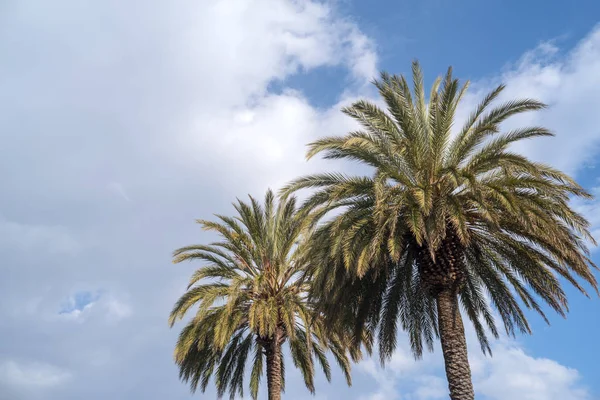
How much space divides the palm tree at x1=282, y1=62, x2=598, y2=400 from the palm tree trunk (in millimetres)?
29

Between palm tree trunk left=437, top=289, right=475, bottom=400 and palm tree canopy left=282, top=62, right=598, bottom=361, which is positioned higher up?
palm tree canopy left=282, top=62, right=598, bottom=361

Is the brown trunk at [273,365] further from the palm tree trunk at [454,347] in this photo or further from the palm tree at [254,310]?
the palm tree trunk at [454,347]

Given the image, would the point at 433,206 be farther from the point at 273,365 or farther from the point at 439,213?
the point at 273,365

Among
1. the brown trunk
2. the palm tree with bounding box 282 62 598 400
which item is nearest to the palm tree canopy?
the palm tree with bounding box 282 62 598 400

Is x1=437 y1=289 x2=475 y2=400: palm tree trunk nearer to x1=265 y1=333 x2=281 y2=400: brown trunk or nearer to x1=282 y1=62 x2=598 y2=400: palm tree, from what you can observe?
x1=282 y1=62 x2=598 y2=400: palm tree

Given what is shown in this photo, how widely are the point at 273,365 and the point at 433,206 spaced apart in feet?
38.6

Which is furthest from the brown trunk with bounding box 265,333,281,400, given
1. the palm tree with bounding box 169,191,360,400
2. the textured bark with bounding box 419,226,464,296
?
the textured bark with bounding box 419,226,464,296

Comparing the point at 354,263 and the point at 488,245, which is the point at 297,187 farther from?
the point at 488,245

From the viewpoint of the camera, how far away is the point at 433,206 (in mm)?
17141

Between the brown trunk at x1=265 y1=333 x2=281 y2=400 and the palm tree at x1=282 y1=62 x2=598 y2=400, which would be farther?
the brown trunk at x1=265 y1=333 x2=281 y2=400

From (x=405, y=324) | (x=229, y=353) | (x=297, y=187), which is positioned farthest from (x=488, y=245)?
(x=229, y=353)

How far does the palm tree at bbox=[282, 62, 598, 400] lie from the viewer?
16.5 metres

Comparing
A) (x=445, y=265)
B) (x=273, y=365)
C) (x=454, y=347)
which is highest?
(x=445, y=265)

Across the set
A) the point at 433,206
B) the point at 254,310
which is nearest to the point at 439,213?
the point at 433,206
